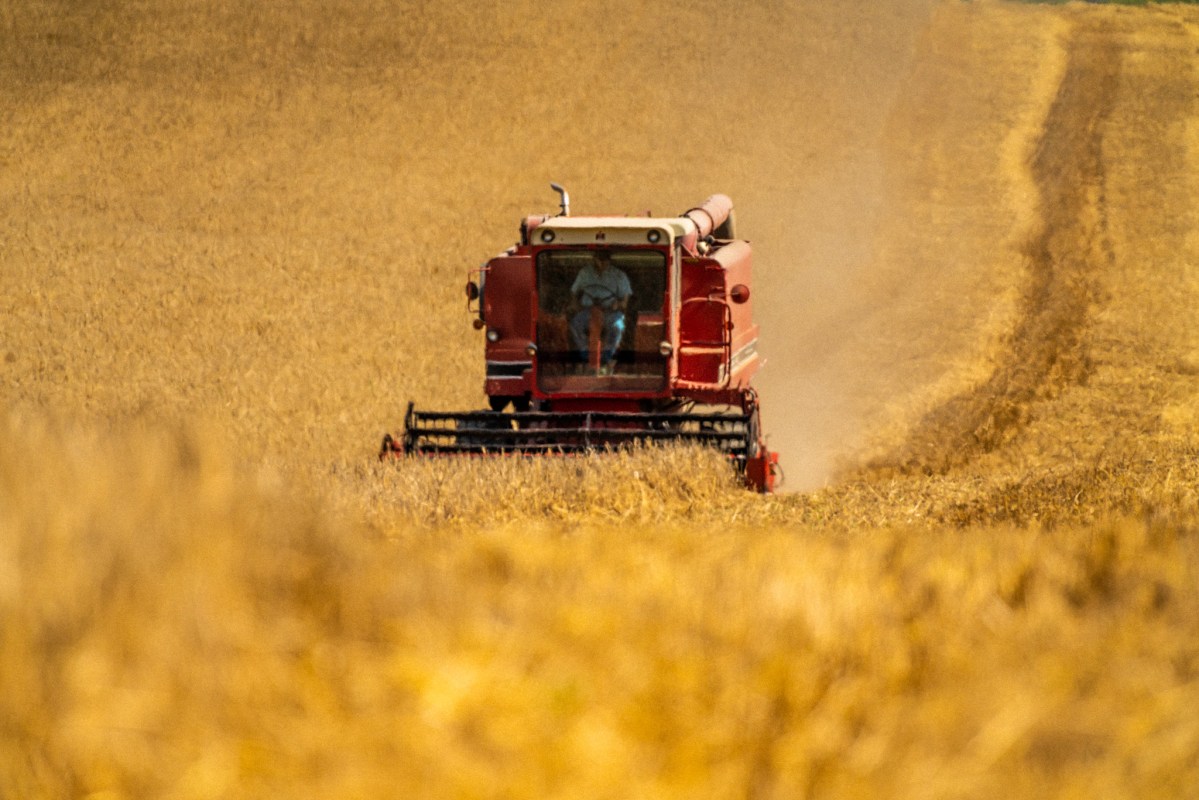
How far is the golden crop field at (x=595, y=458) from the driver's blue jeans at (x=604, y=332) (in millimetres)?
1884

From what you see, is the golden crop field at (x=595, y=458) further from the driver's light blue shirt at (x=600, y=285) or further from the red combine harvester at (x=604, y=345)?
the driver's light blue shirt at (x=600, y=285)

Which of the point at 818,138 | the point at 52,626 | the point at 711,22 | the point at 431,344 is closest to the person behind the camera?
the point at 52,626

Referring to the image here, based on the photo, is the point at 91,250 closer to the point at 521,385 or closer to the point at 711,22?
the point at 521,385

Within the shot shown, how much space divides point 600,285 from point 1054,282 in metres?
13.1

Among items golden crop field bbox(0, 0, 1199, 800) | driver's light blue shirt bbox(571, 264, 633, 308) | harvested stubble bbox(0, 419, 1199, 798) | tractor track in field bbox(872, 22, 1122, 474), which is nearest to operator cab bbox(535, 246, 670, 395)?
driver's light blue shirt bbox(571, 264, 633, 308)

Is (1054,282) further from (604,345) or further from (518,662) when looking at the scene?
(518,662)

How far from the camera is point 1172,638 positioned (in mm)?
3271

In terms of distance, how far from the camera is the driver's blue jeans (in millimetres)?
12156

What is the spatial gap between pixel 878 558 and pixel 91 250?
21.3 metres

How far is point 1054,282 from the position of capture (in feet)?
76.3

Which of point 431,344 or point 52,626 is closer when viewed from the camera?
point 52,626

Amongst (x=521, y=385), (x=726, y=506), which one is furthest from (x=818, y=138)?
(x=726, y=506)

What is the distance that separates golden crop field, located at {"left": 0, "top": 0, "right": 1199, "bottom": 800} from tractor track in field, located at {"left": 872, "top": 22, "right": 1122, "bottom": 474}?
0.34ft

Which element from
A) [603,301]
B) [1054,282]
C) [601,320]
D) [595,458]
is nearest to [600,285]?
[603,301]
